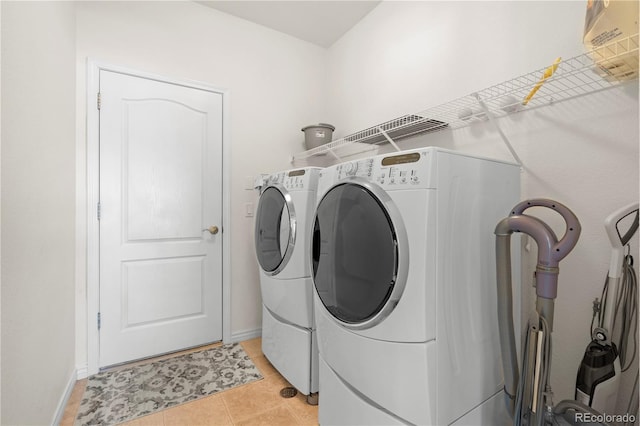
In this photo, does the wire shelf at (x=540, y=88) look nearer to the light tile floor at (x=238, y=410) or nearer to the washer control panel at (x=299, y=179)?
the washer control panel at (x=299, y=179)

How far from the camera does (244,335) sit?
2494mm

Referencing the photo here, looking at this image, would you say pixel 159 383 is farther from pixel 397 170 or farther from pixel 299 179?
pixel 397 170

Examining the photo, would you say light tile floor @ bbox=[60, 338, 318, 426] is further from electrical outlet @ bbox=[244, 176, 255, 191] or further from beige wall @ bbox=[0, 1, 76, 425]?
electrical outlet @ bbox=[244, 176, 255, 191]

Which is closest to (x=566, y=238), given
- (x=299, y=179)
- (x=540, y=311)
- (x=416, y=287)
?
(x=540, y=311)

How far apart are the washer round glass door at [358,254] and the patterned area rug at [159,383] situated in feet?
3.62

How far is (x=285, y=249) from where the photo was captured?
1.72 meters

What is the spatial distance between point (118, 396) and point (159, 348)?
0.46m

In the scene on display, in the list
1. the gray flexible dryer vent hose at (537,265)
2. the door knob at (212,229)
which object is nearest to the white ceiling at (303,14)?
the door knob at (212,229)

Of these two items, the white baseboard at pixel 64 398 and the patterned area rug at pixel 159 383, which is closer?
the white baseboard at pixel 64 398

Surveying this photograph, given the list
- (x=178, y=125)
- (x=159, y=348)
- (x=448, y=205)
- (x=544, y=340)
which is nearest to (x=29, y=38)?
(x=178, y=125)

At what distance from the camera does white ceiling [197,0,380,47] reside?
7.65 feet

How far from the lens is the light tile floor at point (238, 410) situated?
1.54m

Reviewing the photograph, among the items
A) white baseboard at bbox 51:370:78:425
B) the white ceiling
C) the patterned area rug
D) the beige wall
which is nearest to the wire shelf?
the white ceiling

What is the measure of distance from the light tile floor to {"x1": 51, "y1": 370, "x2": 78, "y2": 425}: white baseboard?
0.08ft
